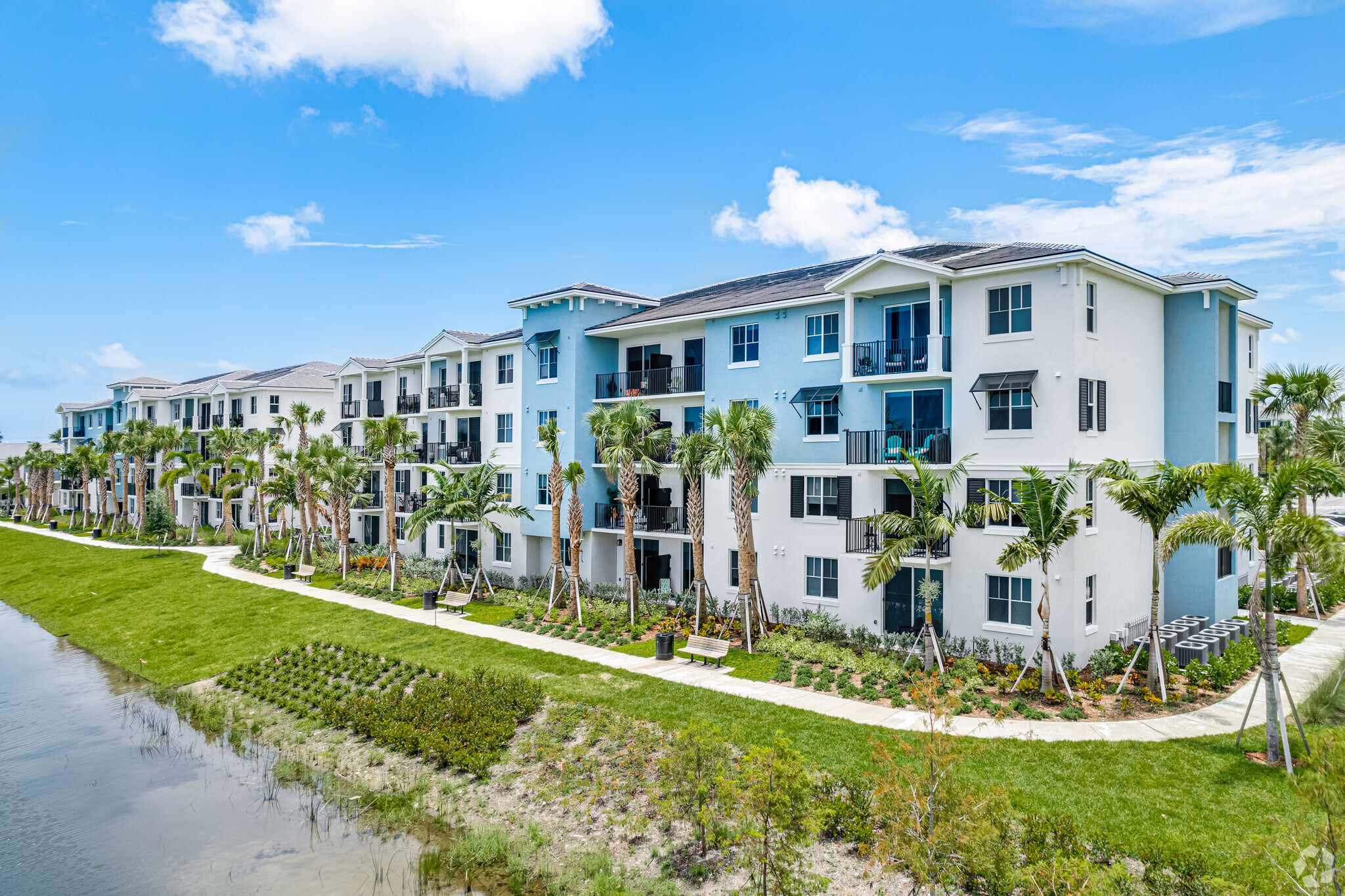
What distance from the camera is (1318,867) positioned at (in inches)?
297

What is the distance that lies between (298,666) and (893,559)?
1969 centimetres

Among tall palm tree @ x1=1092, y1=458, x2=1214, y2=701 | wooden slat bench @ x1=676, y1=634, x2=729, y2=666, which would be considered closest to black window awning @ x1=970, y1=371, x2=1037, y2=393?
tall palm tree @ x1=1092, y1=458, x2=1214, y2=701

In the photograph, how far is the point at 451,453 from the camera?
136 ft

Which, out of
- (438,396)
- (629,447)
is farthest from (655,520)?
(438,396)

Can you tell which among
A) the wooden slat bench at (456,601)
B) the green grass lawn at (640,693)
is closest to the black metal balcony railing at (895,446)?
the green grass lawn at (640,693)

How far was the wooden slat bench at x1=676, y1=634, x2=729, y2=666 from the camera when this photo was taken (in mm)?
23578

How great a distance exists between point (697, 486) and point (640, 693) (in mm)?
8378

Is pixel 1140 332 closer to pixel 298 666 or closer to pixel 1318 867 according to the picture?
pixel 1318 867

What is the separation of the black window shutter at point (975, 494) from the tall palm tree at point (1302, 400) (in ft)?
47.2

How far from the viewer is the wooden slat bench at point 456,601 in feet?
105

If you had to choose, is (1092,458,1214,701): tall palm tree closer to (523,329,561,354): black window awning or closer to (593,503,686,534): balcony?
(593,503,686,534): balcony

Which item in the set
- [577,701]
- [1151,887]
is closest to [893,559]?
[577,701]

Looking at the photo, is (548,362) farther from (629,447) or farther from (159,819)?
(159,819)

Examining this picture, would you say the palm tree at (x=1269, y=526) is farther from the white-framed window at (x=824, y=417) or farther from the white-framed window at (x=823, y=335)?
the white-framed window at (x=823, y=335)
